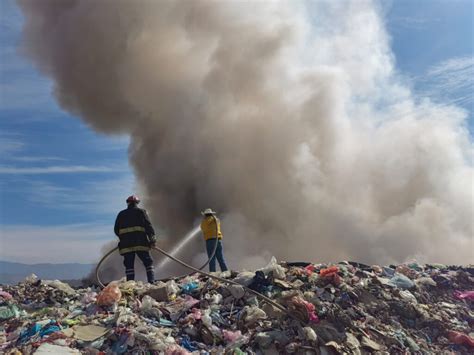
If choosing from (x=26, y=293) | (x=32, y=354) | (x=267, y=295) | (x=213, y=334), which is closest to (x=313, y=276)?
(x=267, y=295)

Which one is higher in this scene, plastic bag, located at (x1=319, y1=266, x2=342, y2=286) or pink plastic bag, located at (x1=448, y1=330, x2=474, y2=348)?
plastic bag, located at (x1=319, y1=266, x2=342, y2=286)

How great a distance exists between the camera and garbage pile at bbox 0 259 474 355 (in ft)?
16.2

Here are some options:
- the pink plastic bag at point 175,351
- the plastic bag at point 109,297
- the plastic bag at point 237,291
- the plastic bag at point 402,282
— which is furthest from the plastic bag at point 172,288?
the plastic bag at point 402,282

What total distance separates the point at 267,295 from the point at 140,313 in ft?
6.14

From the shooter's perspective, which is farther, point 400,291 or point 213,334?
point 400,291

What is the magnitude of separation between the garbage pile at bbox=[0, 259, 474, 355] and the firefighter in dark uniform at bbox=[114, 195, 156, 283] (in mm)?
888

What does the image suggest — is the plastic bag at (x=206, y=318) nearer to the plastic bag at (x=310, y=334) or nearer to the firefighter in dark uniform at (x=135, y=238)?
the plastic bag at (x=310, y=334)

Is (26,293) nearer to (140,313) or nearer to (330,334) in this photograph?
(140,313)

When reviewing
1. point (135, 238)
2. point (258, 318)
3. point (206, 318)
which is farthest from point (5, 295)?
point (258, 318)

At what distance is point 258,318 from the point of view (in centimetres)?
556

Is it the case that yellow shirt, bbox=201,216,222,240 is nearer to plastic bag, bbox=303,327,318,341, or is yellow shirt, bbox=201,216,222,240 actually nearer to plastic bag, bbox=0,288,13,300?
plastic bag, bbox=0,288,13,300

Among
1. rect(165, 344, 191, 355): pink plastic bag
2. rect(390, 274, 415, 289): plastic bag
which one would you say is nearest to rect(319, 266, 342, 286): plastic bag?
rect(390, 274, 415, 289): plastic bag

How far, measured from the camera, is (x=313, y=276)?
22.5 feet

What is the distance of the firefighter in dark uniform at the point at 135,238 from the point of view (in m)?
7.68
